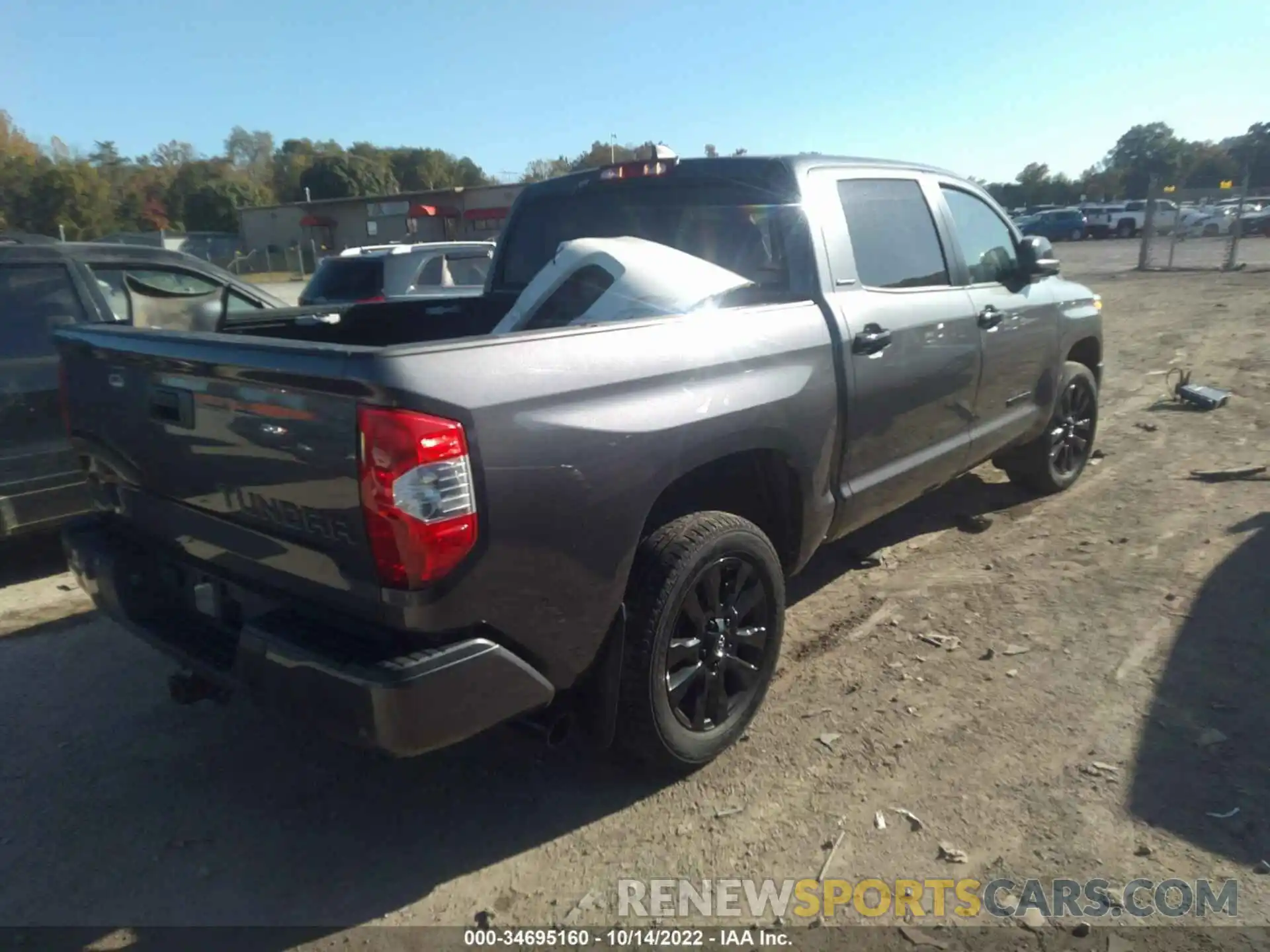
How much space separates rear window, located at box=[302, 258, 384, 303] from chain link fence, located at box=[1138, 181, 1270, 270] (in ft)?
64.1

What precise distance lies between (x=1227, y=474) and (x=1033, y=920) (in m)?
4.74

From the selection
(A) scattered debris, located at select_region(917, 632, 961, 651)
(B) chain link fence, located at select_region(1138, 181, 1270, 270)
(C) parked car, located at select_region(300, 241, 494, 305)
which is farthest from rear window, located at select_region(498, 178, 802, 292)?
(B) chain link fence, located at select_region(1138, 181, 1270, 270)

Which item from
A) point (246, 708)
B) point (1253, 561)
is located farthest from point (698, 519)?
point (1253, 561)

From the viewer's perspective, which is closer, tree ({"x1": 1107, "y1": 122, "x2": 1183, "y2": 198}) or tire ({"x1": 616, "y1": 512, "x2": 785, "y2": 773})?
tire ({"x1": 616, "y1": 512, "x2": 785, "y2": 773})

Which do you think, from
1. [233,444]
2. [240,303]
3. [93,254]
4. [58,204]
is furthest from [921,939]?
[58,204]

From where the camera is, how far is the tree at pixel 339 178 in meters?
66.8

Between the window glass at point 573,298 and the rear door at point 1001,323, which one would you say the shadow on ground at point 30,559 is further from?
the rear door at point 1001,323

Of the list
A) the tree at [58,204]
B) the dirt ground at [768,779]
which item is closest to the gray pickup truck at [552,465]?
the dirt ground at [768,779]

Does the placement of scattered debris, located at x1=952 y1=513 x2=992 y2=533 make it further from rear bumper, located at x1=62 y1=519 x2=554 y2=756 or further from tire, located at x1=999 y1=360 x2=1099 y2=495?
rear bumper, located at x1=62 y1=519 x2=554 y2=756

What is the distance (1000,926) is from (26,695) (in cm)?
369

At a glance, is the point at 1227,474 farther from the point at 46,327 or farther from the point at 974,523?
the point at 46,327

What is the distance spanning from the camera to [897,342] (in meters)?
3.79

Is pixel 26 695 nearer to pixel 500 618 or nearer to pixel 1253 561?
pixel 500 618

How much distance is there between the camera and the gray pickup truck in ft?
7.21
